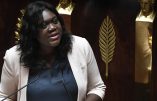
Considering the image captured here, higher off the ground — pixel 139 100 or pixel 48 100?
pixel 48 100

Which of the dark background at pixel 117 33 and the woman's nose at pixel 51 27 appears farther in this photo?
the dark background at pixel 117 33

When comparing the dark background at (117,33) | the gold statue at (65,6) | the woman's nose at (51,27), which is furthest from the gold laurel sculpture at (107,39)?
the woman's nose at (51,27)

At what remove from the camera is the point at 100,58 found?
196 cm

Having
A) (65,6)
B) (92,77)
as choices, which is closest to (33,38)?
(92,77)

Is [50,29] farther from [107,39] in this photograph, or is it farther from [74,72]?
[107,39]

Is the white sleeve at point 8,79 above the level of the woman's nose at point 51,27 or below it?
below

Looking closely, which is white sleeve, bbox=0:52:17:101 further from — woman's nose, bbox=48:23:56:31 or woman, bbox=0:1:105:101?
woman's nose, bbox=48:23:56:31

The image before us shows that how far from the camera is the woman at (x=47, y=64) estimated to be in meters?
1.30

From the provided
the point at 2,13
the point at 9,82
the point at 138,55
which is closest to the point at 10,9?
the point at 2,13

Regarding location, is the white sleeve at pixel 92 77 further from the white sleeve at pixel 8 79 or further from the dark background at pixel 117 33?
the dark background at pixel 117 33

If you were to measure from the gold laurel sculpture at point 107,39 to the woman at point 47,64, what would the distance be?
1.72ft

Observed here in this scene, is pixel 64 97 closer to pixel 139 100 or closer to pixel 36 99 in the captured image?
pixel 36 99

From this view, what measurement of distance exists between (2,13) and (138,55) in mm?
742

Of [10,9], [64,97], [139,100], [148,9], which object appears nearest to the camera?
[64,97]
